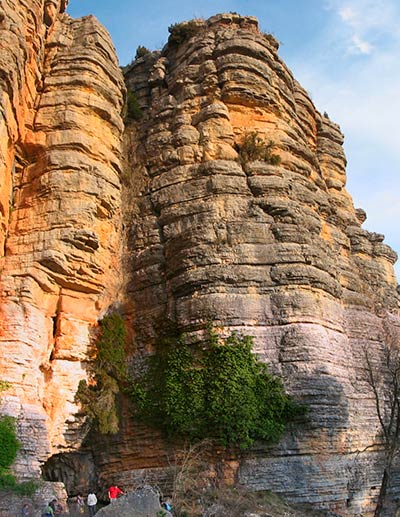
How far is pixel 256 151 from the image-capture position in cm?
2178

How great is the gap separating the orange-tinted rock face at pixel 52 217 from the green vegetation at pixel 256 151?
5038 mm

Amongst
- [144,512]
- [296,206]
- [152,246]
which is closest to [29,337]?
[152,246]

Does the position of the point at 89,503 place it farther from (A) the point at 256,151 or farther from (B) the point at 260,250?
(A) the point at 256,151

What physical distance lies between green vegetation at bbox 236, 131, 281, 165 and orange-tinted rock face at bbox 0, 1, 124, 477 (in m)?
5.04

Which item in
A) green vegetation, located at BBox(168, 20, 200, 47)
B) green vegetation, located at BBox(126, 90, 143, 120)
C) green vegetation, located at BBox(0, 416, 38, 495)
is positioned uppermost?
green vegetation, located at BBox(168, 20, 200, 47)

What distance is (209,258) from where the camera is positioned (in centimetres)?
1877

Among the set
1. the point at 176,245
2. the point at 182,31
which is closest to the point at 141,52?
the point at 182,31

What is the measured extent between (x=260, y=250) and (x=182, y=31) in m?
13.4

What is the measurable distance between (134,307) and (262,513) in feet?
27.7

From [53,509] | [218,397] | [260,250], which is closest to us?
[53,509]

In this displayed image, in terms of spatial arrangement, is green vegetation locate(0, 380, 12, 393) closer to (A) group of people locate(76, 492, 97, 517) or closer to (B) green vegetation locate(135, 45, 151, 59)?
(A) group of people locate(76, 492, 97, 517)

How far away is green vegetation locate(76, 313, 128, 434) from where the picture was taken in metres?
17.4

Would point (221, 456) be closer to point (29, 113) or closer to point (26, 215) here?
point (26, 215)

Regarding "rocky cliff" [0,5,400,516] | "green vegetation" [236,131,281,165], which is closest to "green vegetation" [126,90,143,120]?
"rocky cliff" [0,5,400,516]
